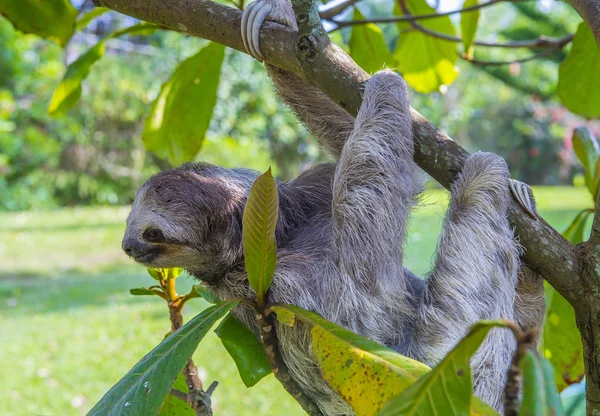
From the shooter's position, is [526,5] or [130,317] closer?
[130,317]

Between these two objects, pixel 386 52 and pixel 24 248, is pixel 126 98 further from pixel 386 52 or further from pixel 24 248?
pixel 386 52

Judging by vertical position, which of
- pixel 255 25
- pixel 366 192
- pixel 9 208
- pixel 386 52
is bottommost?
pixel 366 192

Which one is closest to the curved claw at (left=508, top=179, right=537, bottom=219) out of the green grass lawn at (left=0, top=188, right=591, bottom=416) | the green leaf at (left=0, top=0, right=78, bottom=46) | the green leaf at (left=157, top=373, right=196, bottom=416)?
the green grass lawn at (left=0, top=188, right=591, bottom=416)

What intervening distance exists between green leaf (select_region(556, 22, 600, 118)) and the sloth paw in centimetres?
133

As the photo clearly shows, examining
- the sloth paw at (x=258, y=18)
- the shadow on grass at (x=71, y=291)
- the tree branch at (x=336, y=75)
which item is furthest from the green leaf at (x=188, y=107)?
the shadow on grass at (x=71, y=291)

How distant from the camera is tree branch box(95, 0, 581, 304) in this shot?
5.97ft

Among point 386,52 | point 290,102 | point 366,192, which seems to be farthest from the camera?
point 386,52

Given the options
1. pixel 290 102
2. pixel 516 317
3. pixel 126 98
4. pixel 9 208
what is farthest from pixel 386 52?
pixel 9 208

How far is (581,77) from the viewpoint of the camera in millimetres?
2973

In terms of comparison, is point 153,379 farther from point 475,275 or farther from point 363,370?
point 475,275

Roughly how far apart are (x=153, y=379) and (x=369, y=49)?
90.0 inches

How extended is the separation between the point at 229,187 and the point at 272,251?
98 centimetres

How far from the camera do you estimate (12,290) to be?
10.5 metres

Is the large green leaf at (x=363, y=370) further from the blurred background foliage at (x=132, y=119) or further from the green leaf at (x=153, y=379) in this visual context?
the blurred background foliage at (x=132, y=119)
